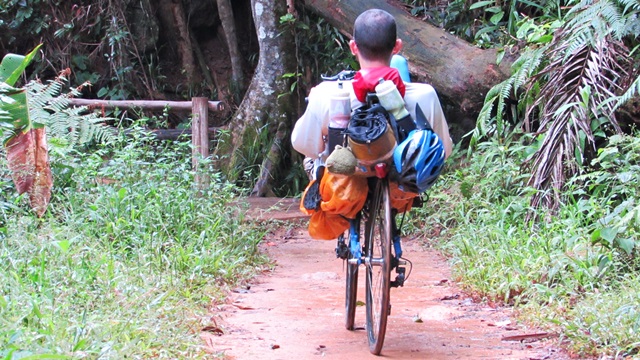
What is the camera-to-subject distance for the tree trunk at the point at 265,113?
9.94 meters

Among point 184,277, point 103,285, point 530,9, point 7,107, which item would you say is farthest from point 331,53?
point 103,285

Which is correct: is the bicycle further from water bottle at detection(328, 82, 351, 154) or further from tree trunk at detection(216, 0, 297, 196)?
tree trunk at detection(216, 0, 297, 196)

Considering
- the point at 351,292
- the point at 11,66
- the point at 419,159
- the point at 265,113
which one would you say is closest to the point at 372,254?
the point at 351,292

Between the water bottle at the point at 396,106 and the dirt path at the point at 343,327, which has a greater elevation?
the water bottle at the point at 396,106

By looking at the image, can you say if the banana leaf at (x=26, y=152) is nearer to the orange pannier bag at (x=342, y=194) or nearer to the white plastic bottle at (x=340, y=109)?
the orange pannier bag at (x=342, y=194)

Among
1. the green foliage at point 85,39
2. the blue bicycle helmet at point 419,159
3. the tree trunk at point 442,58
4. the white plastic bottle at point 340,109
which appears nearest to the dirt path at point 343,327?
the blue bicycle helmet at point 419,159

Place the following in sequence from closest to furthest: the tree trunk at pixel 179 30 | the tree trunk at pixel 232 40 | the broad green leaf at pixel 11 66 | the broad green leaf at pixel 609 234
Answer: the broad green leaf at pixel 609 234
the broad green leaf at pixel 11 66
the tree trunk at pixel 232 40
the tree trunk at pixel 179 30

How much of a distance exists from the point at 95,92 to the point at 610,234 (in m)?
9.84

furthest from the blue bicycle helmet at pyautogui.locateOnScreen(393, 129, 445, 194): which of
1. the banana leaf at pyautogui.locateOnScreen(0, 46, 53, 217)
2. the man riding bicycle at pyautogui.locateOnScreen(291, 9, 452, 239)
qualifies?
the banana leaf at pyautogui.locateOnScreen(0, 46, 53, 217)

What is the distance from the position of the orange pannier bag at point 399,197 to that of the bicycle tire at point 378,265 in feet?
0.14

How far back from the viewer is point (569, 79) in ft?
20.5

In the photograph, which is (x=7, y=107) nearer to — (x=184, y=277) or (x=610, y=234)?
(x=184, y=277)

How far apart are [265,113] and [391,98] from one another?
671cm

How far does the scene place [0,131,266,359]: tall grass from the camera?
10.5ft
